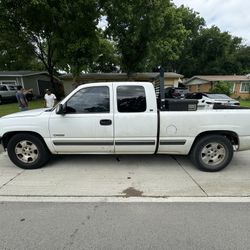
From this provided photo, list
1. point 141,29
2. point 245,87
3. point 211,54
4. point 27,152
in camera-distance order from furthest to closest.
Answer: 1. point 211,54
2. point 245,87
3. point 141,29
4. point 27,152

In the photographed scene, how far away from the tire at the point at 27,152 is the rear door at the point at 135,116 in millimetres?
1644

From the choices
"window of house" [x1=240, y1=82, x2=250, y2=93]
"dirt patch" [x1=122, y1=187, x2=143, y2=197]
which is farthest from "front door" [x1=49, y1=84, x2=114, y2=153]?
"window of house" [x1=240, y1=82, x2=250, y2=93]

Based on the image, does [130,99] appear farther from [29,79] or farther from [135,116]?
[29,79]

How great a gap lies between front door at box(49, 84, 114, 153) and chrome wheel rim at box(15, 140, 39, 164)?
21.3 inches

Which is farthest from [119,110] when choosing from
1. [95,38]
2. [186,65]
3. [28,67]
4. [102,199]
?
[186,65]

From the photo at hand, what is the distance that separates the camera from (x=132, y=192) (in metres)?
3.96

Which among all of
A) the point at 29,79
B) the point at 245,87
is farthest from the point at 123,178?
the point at 245,87

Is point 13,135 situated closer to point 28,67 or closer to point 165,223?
point 165,223

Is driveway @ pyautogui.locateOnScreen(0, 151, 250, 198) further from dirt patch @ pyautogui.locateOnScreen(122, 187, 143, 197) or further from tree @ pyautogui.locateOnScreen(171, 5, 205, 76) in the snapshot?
tree @ pyautogui.locateOnScreen(171, 5, 205, 76)

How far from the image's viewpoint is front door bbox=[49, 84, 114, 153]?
4758 millimetres

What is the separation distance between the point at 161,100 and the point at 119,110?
0.94 metres

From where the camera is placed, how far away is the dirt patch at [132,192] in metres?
3.85

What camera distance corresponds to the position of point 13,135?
5.05 meters

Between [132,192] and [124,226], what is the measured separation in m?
0.96
